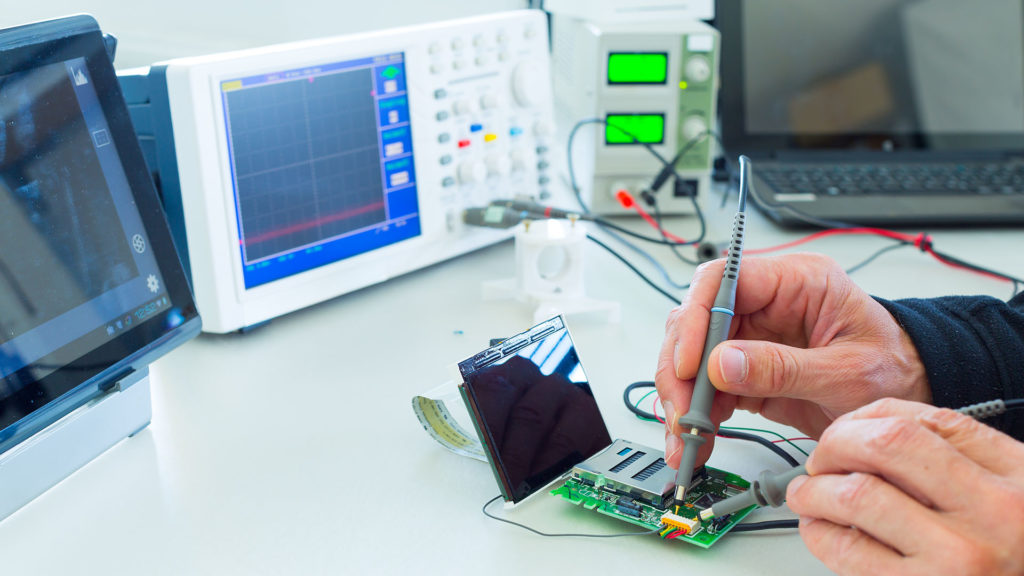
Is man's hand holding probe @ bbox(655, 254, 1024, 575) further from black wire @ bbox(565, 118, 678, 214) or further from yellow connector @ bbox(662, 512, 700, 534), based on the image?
black wire @ bbox(565, 118, 678, 214)

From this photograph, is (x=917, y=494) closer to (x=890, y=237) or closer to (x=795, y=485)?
(x=795, y=485)

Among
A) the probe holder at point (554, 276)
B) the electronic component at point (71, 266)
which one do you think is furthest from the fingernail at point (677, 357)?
the electronic component at point (71, 266)

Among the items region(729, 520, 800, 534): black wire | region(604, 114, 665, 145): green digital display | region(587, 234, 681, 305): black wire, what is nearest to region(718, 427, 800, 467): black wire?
region(729, 520, 800, 534): black wire

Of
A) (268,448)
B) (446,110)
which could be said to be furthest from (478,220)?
(268,448)

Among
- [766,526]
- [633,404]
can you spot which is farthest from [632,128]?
[766,526]

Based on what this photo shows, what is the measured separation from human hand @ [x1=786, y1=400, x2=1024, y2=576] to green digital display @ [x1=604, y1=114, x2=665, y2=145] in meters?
0.90

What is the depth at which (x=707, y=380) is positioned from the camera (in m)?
0.72

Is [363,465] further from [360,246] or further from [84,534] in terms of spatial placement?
[360,246]

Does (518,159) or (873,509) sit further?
(518,159)

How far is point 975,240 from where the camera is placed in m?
1.38

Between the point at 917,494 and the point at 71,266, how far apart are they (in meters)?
0.65

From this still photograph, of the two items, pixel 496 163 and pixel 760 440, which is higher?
pixel 496 163

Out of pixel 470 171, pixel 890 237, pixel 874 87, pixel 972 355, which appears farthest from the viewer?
pixel 874 87

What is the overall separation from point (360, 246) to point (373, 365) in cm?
21
